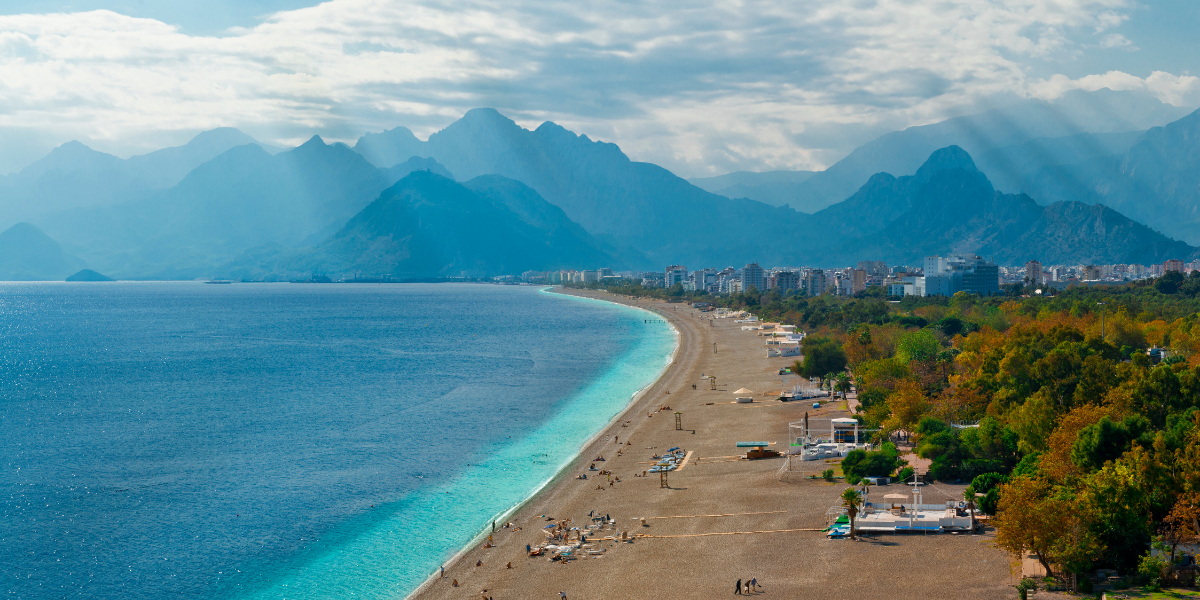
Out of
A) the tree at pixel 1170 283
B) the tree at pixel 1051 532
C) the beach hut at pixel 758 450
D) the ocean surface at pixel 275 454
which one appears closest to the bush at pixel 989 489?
the tree at pixel 1051 532

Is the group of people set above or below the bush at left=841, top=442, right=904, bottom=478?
below

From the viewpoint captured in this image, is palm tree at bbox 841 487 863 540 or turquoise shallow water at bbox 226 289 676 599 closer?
palm tree at bbox 841 487 863 540

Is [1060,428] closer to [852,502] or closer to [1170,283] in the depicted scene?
[852,502]

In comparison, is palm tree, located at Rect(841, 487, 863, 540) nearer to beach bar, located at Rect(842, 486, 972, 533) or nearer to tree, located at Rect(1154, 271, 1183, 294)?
beach bar, located at Rect(842, 486, 972, 533)

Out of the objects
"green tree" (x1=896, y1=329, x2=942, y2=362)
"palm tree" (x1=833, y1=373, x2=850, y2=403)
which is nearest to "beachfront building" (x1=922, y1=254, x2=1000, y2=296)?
"green tree" (x1=896, y1=329, x2=942, y2=362)

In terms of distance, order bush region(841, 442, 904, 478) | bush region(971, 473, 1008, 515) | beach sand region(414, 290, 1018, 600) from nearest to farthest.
→ beach sand region(414, 290, 1018, 600) → bush region(971, 473, 1008, 515) → bush region(841, 442, 904, 478)

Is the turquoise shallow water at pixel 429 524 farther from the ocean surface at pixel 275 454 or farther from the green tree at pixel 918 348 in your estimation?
the green tree at pixel 918 348
